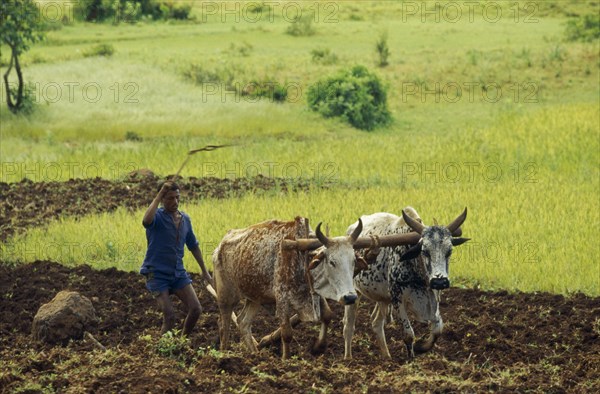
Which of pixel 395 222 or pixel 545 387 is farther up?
pixel 395 222

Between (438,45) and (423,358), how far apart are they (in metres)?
27.7

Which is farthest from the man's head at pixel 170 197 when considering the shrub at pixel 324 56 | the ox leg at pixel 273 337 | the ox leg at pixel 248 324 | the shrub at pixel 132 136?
the shrub at pixel 324 56

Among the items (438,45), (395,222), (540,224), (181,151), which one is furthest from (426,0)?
(395,222)

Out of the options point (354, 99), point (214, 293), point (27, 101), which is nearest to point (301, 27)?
point (354, 99)

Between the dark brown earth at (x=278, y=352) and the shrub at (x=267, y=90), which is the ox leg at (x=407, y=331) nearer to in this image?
the dark brown earth at (x=278, y=352)

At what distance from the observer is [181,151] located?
21906 mm

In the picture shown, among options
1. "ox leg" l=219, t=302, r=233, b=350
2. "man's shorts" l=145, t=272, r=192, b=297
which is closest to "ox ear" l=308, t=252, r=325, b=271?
"ox leg" l=219, t=302, r=233, b=350

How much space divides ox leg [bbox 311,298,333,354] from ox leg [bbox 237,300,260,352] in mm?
595

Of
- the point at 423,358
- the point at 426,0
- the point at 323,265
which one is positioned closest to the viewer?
the point at 323,265

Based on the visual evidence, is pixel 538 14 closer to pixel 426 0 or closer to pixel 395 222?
pixel 426 0

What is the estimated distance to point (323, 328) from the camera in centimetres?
916

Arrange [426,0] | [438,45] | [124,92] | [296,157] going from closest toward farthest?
[296,157], [124,92], [438,45], [426,0]

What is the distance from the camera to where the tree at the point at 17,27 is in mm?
25453

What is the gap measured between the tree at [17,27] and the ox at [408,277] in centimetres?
1705
